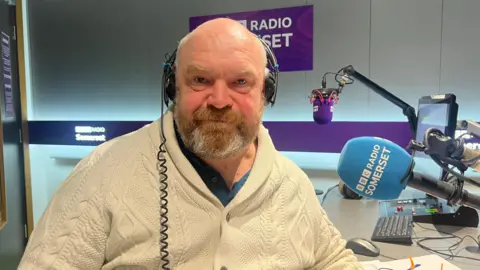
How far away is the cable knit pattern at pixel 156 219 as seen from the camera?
79cm

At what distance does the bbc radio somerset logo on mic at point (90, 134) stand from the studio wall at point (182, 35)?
15 cm

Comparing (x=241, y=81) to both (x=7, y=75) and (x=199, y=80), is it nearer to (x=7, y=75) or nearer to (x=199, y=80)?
(x=199, y=80)

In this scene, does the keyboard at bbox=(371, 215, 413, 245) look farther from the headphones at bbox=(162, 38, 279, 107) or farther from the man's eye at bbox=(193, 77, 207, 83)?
the man's eye at bbox=(193, 77, 207, 83)

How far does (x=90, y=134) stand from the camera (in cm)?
331

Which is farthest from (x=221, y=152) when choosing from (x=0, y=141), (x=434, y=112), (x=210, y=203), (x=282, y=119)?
(x=0, y=141)

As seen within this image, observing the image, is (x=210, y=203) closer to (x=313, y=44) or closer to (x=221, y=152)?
(x=221, y=152)

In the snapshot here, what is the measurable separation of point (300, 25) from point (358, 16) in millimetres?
402

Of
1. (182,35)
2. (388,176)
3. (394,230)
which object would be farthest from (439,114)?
(182,35)

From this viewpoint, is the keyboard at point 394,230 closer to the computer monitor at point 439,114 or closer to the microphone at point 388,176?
the computer monitor at point 439,114

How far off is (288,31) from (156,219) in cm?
221

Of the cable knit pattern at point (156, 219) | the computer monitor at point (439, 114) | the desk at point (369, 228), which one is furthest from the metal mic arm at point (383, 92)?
the cable knit pattern at point (156, 219)

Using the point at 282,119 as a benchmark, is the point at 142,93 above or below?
above

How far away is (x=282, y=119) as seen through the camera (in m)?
2.88

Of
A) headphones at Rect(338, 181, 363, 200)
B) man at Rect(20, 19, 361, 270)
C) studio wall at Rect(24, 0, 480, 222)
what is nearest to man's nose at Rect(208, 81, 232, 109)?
man at Rect(20, 19, 361, 270)
